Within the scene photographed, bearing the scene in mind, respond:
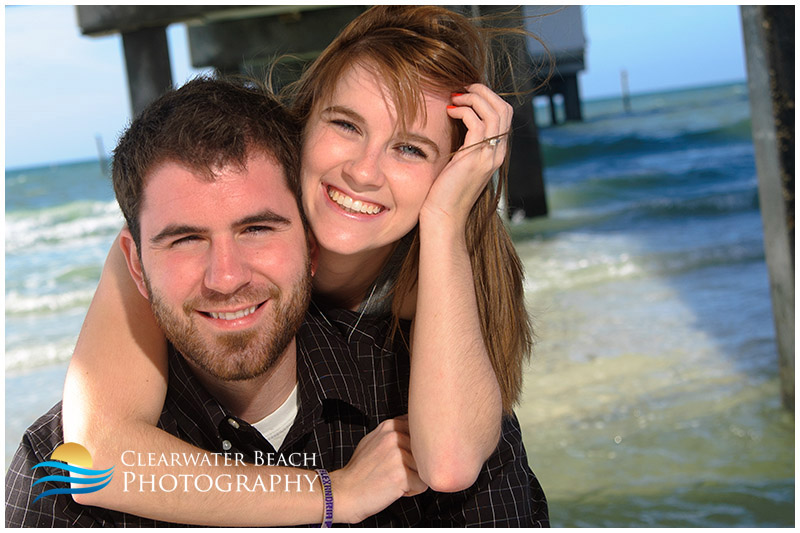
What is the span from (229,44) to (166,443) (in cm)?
808

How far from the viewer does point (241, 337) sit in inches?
61.4

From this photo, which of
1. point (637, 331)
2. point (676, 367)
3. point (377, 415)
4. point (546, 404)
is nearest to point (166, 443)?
point (377, 415)

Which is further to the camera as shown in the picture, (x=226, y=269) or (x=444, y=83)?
(x=444, y=83)

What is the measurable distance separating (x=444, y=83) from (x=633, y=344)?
4.41m

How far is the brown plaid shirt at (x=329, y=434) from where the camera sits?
1.61 m

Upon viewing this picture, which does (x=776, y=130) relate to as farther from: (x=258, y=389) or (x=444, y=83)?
(x=258, y=389)

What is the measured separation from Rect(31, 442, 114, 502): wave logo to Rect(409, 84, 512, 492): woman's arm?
0.60 meters

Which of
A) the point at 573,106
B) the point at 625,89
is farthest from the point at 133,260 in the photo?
the point at 625,89

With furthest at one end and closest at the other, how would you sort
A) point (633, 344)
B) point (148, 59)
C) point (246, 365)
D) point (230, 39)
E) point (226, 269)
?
point (230, 39)
point (148, 59)
point (633, 344)
point (246, 365)
point (226, 269)

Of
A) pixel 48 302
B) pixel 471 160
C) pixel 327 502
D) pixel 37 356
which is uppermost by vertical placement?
pixel 471 160

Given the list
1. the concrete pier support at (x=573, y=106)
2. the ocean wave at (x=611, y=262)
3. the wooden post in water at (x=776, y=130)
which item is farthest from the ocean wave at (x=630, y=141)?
the wooden post in water at (x=776, y=130)

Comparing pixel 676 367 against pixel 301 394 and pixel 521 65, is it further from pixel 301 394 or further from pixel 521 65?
pixel 301 394

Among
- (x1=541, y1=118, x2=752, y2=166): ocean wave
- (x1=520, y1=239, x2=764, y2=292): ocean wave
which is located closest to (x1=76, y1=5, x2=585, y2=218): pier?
(x1=520, y1=239, x2=764, y2=292): ocean wave

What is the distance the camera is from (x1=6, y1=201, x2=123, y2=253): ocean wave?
13.6 meters
